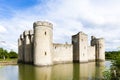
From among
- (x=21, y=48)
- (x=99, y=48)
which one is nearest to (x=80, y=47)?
(x=99, y=48)

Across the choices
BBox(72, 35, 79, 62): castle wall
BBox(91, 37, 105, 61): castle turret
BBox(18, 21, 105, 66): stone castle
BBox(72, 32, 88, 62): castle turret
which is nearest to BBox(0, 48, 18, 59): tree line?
BBox(18, 21, 105, 66): stone castle

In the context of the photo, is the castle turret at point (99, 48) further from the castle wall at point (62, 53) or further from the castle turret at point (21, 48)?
the castle turret at point (21, 48)

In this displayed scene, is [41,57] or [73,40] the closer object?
[41,57]

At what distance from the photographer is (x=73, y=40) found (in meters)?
30.2

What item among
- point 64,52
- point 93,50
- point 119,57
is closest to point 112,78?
point 119,57

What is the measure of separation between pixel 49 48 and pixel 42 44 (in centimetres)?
113

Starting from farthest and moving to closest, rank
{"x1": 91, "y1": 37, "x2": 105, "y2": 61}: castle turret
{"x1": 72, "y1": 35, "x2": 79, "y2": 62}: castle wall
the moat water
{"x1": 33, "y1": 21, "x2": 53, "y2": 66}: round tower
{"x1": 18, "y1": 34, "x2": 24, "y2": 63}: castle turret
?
{"x1": 91, "y1": 37, "x2": 105, "y2": 61}: castle turret, {"x1": 72, "y1": 35, "x2": 79, "y2": 62}: castle wall, {"x1": 18, "y1": 34, "x2": 24, "y2": 63}: castle turret, {"x1": 33, "y1": 21, "x2": 53, "y2": 66}: round tower, the moat water

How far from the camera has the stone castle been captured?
21.1 m

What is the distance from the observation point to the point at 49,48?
71.3 ft

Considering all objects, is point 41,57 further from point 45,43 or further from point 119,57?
point 119,57

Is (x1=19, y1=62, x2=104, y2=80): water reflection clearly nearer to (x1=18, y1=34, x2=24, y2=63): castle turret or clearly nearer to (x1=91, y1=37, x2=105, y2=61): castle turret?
(x1=18, y1=34, x2=24, y2=63): castle turret

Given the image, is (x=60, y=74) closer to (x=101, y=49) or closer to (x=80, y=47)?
(x=80, y=47)

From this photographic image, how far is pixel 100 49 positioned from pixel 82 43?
322 inches

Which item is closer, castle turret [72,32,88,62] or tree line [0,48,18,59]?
castle turret [72,32,88,62]
